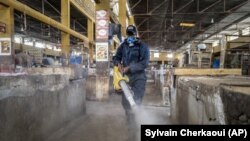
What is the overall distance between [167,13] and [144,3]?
2.24 metres

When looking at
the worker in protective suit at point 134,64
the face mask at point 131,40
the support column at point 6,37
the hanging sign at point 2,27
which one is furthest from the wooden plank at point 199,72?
the hanging sign at point 2,27

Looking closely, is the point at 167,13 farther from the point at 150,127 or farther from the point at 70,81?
the point at 150,127

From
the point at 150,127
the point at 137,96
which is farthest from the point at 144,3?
the point at 150,127

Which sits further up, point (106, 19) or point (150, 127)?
point (106, 19)

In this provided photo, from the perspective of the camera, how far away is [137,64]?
363 centimetres

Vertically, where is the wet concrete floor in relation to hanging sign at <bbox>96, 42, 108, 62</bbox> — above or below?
below

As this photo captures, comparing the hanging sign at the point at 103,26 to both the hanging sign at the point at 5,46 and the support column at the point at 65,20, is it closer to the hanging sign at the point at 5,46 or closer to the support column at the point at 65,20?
the hanging sign at the point at 5,46

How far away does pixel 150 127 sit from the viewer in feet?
5.73

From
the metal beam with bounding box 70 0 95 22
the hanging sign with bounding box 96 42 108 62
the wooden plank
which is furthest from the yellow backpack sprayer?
the metal beam with bounding box 70 0 95 22

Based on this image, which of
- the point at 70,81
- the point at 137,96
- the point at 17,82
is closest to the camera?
the point at 17,82

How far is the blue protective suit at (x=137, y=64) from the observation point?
3668 mm

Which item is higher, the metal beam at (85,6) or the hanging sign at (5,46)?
the metal beam at (85,6)

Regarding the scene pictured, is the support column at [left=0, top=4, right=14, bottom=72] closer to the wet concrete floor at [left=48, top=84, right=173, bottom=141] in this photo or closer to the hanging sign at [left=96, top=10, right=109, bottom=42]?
the hanging sign at [left=96, top=10, right=109, bottom=42]

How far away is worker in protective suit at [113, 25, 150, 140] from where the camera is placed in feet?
12.0
